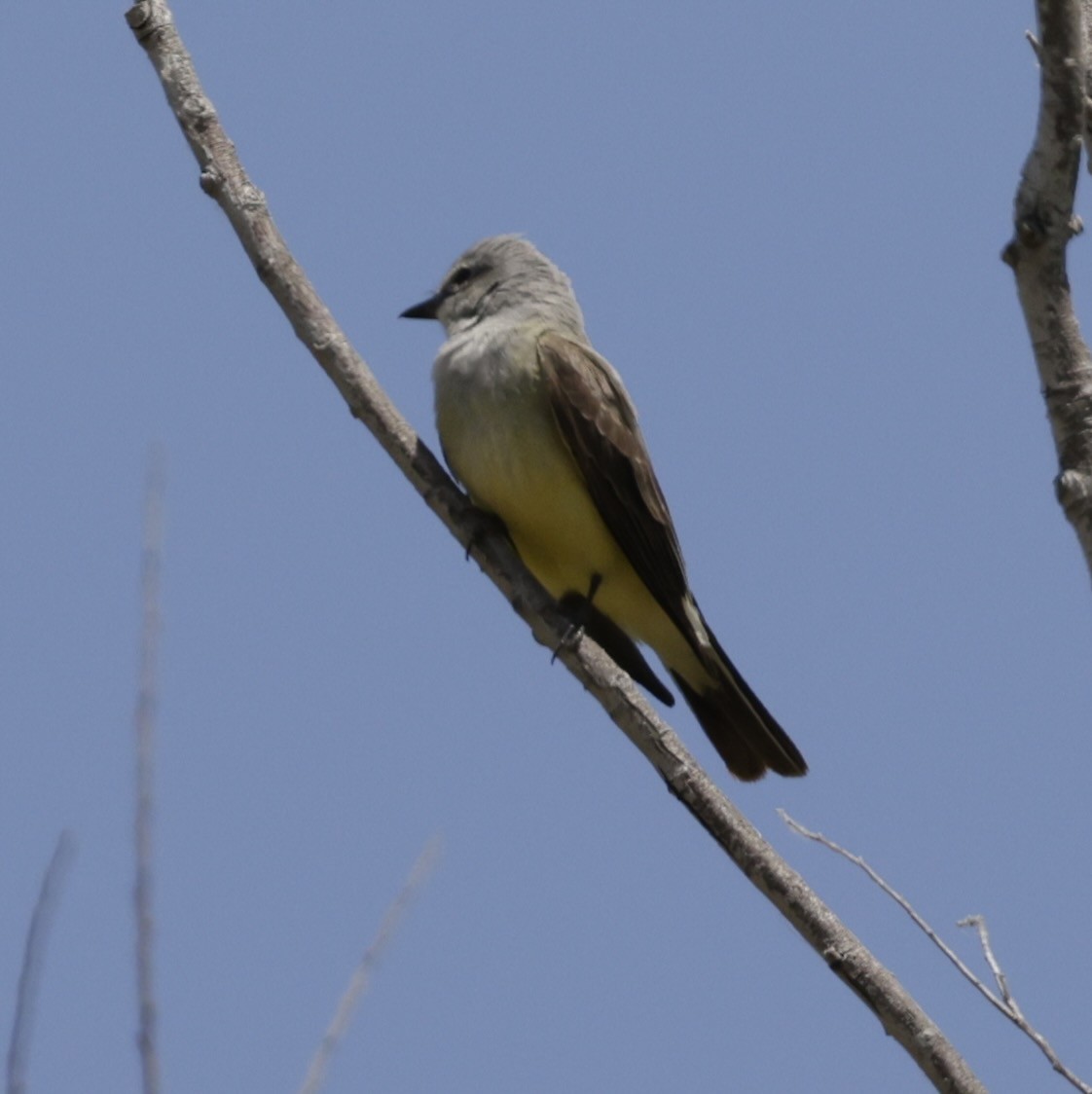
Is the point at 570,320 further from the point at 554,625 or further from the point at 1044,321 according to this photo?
the point at 1044,321

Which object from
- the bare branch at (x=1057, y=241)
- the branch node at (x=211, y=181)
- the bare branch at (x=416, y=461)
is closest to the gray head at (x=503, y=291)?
the bare branch at (x=416, y=461)

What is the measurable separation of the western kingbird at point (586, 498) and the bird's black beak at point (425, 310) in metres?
0.43

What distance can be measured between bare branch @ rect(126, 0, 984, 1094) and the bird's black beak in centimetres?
201

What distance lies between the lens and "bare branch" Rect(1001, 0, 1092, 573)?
318 cm

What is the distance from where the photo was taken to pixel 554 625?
4.65 metres

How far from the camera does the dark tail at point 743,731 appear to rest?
625 cm

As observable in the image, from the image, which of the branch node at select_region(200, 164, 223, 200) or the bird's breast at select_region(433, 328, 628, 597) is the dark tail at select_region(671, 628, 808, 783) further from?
the branch node at select_region(200, 164, 223, 200)

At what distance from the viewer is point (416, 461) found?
192 inches

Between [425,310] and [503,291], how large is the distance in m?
0.38

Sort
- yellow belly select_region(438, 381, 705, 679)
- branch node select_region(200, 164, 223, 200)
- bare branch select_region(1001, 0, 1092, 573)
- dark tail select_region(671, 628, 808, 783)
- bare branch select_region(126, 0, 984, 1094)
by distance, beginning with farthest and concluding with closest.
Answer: dark tail select_region(671, 628, 808, 783), yellow belly select_region(438, 381, 705, 679), branch node select_region(200, 164, 223, 200), bare branch select_region(126, 0, 984, 1094), bare branch select_region(1001, 0, 1092, 573)

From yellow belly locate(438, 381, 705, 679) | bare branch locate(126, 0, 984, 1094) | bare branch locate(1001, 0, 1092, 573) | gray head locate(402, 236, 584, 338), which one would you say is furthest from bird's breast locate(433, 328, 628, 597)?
bare branch locate(1001, 0, 1092, 573)

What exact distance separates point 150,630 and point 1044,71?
6.23 feet

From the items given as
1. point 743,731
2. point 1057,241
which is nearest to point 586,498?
point 743,731

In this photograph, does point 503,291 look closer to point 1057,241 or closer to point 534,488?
point 534,488
